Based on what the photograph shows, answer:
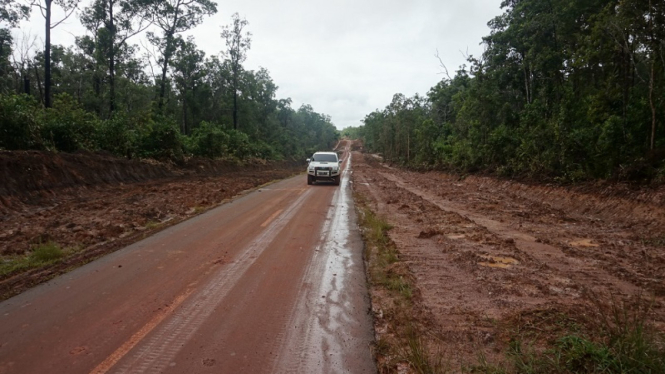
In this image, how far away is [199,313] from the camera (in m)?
4.37

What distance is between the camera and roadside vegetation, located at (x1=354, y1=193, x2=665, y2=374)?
290cm

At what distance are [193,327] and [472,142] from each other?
78.1 ft

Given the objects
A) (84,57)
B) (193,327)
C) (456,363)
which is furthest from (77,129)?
(84,57)

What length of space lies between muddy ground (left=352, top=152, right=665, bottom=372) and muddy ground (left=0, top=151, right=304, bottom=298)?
5854mm

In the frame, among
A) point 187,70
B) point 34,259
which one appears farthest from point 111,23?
point 34,259

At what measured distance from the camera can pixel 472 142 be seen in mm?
24672

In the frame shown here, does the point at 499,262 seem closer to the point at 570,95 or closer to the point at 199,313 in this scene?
the point at 199,313

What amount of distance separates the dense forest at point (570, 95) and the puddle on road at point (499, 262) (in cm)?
674

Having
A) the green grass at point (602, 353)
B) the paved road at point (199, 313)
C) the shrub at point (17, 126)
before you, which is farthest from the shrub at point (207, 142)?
the green grass at point (602, 353)

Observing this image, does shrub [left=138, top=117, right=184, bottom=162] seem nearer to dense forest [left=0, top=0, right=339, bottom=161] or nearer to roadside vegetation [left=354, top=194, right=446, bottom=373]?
dense forest [left=0, top=0, right=339, bottom=161]

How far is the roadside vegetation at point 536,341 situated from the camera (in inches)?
114

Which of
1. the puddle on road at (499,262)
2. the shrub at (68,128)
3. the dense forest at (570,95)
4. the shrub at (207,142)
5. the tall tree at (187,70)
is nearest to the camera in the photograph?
the puddle on road at (499,262)

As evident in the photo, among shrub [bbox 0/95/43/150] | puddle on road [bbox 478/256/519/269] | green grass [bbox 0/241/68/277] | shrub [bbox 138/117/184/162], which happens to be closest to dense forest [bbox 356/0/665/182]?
puddle on road [bbox 478/256/519/269]

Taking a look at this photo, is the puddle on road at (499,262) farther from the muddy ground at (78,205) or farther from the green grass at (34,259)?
the green grass at (34,259)
